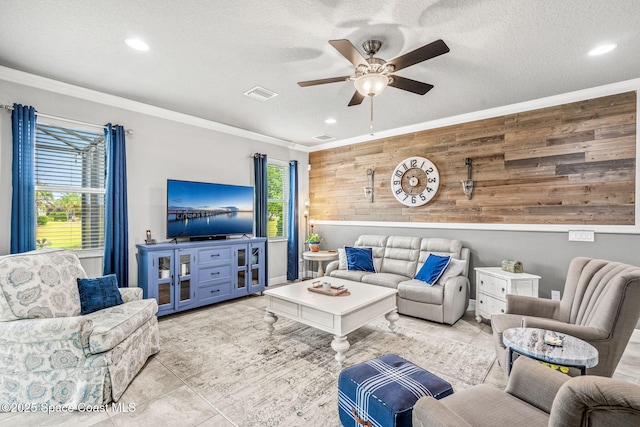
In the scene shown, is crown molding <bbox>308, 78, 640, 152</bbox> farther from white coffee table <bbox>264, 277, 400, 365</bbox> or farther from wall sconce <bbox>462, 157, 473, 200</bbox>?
white coffee table <bbox>264, 277, 400, 365</bbox>

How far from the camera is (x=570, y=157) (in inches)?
141

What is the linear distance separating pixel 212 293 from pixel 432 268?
3.05 metres

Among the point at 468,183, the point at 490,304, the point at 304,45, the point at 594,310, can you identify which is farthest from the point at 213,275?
the point at 594,310

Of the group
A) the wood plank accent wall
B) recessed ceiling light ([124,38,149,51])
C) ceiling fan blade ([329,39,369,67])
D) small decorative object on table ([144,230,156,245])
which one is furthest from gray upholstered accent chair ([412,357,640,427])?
small decorative object on table ([144,230,156,245])

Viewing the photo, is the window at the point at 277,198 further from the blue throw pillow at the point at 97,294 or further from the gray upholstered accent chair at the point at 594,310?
the gray upholstered accent chair at the point at 594,310

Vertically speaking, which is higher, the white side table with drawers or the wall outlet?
the wall outlet

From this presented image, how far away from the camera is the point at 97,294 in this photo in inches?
105

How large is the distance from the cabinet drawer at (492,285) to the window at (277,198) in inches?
140

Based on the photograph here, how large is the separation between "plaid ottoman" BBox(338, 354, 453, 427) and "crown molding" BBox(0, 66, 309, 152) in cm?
A: 401

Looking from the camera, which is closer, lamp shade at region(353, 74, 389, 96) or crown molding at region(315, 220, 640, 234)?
lamp shade at region(353, 74, 389, 96)

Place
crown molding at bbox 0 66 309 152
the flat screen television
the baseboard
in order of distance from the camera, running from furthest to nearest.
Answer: the baseboard → the flat screen television → crown molding at bbox 0 66 309 152

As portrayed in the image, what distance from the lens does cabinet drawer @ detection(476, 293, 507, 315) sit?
3.45m

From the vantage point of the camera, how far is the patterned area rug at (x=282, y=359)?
83.8 inches

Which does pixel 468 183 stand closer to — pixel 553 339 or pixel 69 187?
pixel 553 339
